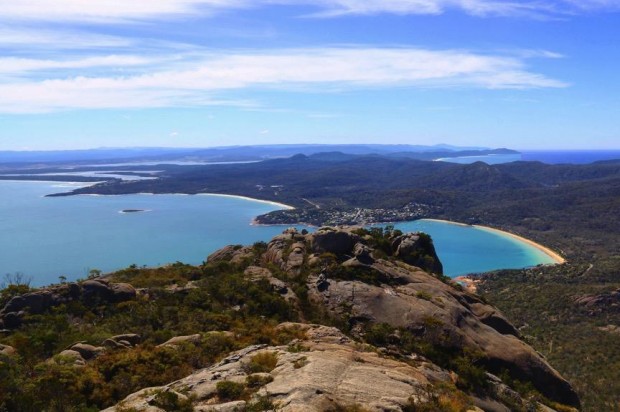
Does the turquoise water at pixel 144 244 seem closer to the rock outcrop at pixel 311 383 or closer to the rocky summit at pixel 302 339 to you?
the rocky summit at pixel 302 339

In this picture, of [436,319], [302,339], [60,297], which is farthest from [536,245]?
[60,297]

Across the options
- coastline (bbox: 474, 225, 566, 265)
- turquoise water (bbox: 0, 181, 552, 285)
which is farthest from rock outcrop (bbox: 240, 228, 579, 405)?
coastline (bbox: 474, 225, 566, 265)

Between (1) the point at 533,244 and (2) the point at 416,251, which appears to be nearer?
(2) the point at 416,251

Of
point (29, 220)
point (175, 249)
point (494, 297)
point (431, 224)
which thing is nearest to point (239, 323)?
point (494, 297)

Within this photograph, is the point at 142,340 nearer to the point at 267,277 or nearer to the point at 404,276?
the point at 267,277

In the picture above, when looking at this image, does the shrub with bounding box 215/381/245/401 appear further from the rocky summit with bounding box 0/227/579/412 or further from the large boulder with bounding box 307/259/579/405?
the large boulder with bounding box 307/259/579/405

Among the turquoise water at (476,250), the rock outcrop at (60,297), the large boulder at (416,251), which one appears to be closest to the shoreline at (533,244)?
the turquoise water at (476,250)

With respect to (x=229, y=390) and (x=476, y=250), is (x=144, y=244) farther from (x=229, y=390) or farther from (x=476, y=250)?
(x=229, y=390)
